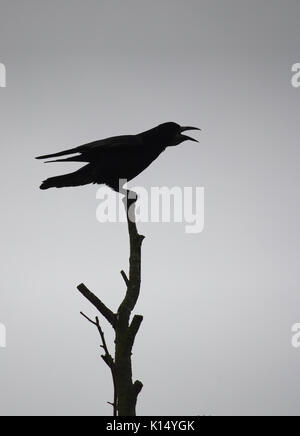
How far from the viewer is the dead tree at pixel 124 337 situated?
3.09 meters

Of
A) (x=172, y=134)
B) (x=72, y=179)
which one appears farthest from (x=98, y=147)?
(x=172, y=134)

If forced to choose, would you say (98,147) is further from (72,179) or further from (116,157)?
(72,179)

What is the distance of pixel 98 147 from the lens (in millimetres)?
5523

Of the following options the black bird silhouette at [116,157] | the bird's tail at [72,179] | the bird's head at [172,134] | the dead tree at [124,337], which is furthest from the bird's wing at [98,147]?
the dead tree at [124,337]

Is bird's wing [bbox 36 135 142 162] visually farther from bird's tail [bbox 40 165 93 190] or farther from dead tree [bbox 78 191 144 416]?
dead tree [bbox 78 191 144 416]

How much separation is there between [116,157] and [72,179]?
0.64 metres

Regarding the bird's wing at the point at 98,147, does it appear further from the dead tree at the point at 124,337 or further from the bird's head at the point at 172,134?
the dead tree at the point at 124,337

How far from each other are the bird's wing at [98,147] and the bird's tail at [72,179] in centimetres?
19

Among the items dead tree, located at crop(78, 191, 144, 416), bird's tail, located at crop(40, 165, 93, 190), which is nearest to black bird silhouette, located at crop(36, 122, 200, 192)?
bird's tail, located at crop(40, 165, 93, 190)

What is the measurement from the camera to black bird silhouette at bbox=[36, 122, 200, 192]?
18.3ft
